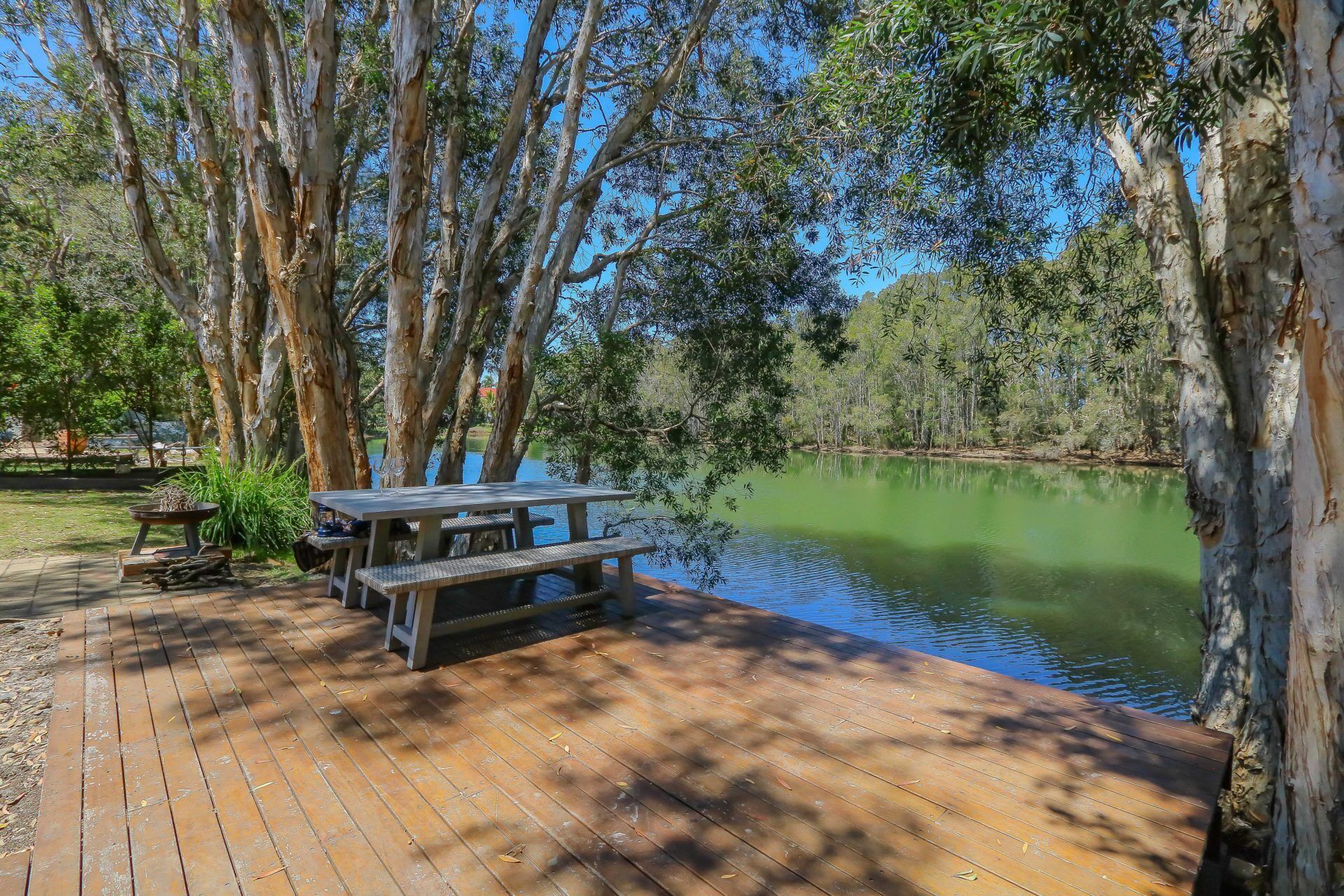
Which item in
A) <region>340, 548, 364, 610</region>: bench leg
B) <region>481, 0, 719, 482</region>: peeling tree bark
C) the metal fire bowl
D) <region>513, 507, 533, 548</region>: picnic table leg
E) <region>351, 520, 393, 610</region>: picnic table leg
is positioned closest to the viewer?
<region>351, 520, 393, 610</region>: picnic table leg

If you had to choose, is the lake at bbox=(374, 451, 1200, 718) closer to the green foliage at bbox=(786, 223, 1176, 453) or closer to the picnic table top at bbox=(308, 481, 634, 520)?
the green foliage at bbox=(786, 223, 1176, 453)

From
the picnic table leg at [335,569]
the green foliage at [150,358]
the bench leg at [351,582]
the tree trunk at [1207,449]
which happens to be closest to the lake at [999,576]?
the tree trunk at [1207,449]

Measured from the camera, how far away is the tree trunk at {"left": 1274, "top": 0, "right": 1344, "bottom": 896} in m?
1.35

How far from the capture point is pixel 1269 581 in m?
2.84

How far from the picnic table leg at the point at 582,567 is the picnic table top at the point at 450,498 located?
0.07m

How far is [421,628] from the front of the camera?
2.41 m

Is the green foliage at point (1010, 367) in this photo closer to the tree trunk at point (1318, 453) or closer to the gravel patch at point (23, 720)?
the tree trunk at point (1318, 453)

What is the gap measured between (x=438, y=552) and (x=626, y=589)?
0.88m

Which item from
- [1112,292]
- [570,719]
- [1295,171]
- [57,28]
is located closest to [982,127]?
[1295,171]

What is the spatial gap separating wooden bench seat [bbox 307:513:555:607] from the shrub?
2.27m

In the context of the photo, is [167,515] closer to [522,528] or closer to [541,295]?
[522,528]

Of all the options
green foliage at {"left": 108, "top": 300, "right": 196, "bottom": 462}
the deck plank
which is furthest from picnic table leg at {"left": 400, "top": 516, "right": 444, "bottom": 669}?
green foliage at {"left": 108, "top": 300, "right": 196, "bottom": 462}

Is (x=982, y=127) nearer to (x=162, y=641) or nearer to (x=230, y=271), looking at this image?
(x=162, y=641)

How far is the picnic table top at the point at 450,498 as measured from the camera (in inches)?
105
